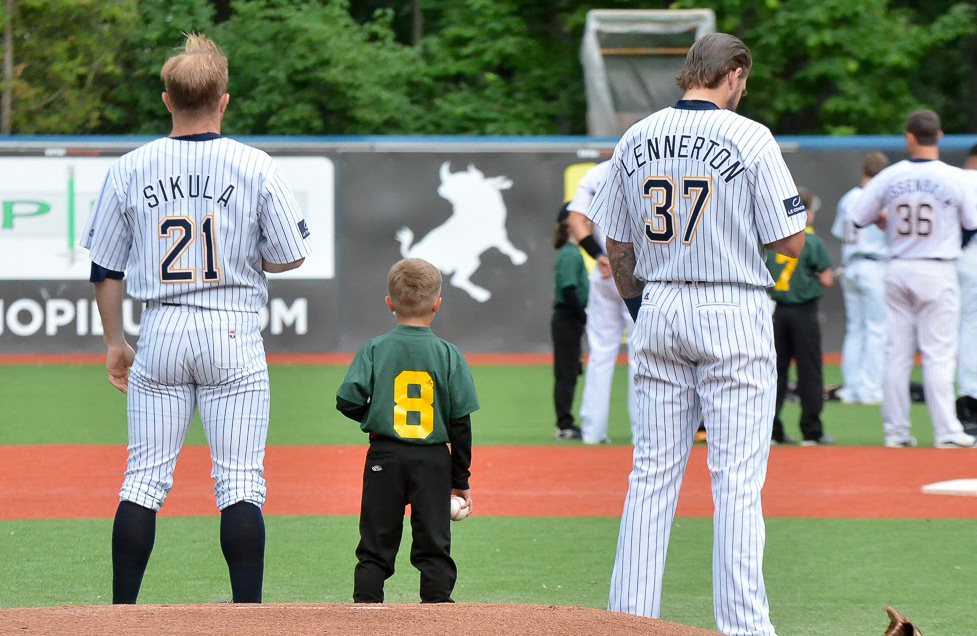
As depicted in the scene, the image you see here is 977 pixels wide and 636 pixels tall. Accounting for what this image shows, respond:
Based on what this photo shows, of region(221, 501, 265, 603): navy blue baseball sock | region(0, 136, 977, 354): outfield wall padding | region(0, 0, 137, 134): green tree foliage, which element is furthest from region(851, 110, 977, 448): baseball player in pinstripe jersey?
region(0, 0, 137, 134): green tree foliage

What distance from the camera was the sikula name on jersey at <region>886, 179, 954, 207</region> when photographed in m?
9.95

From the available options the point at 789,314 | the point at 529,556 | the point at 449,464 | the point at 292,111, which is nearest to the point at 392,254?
the point at 292,111

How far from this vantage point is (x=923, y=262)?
10.2 metres

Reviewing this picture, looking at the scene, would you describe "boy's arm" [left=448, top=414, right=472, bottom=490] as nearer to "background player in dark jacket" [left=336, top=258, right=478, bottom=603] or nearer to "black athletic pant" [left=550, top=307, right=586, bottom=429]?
"background player in dark jacket" [left=336, top=258, right=478, bottom=603]

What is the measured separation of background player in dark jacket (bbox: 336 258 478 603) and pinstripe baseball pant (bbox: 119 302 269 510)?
0.38 meters

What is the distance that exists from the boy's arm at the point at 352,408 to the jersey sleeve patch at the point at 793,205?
5.19 ft

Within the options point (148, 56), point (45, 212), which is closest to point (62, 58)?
point (148, 56)

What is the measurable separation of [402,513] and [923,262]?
6122 millimetres

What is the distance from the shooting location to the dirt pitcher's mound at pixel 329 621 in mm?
4176

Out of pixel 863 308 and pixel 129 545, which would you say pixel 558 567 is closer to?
pixel 129 545

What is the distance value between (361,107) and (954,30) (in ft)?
35.7

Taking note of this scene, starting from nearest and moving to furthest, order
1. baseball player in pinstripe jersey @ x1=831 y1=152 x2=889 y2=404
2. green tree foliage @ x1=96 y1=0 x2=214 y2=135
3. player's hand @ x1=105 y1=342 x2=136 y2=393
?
player's hand @ x1=105 y1=342 x2=136 y2=393, baseball player in pinstripe jersey @ x1=831 y1=152 x2=889 y2=404, green tree foliage @ x1=96 y1=0 x2=214 y2=135

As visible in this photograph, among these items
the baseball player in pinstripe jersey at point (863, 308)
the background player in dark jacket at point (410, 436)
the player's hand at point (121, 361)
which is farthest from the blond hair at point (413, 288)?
the baseball player in pinstripe jersey at point (863, 308)

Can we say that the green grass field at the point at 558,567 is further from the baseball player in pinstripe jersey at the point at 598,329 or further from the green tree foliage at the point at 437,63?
the green tree foliage at the point at 437,63
